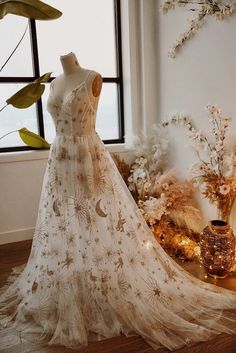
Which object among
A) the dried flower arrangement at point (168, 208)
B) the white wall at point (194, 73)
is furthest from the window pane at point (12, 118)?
the white wall at point (194, 73)

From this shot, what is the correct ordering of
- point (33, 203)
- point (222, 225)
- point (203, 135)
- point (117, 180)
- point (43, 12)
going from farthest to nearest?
1. point (33, 203)
2. point (203, 135)
3. point (222, 225)
4. point (117, 180)
5. point (43, 12)

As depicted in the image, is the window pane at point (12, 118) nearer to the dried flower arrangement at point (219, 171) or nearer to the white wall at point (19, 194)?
the white wall at point (19, 194)

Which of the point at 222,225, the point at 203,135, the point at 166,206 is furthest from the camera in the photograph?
the point at 166,206

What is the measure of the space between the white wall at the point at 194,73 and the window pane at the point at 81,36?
0.60m

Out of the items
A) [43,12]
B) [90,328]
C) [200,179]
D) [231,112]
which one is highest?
[43,12]

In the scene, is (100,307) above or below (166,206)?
below

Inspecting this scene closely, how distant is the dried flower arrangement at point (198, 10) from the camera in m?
2.09

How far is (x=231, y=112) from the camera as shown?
2.18m

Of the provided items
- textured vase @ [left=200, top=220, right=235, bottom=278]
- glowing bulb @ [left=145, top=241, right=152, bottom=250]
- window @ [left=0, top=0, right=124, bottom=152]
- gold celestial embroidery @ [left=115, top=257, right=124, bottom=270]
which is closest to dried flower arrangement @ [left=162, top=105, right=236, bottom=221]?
textured vase @ [left=200, top=220, right=235, bottom=278]

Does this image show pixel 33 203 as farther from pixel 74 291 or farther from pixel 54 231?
pixel 74 291

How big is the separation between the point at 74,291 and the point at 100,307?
0.17 meters

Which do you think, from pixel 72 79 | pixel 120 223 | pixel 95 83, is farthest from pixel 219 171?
pixel 72 79

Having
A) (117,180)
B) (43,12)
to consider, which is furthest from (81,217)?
(43,12)

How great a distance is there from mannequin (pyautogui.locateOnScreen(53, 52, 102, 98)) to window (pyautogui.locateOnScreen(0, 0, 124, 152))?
1.32m
